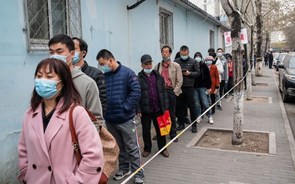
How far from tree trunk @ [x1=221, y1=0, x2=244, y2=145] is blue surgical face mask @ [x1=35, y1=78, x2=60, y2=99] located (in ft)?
15.0

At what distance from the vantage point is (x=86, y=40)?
555 cm

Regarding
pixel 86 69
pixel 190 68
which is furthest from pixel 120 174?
pixel 190 68

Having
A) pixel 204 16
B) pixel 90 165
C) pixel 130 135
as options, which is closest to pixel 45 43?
pixel 130 135

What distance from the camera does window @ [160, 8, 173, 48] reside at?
963 cm

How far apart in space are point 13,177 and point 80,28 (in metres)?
2.56

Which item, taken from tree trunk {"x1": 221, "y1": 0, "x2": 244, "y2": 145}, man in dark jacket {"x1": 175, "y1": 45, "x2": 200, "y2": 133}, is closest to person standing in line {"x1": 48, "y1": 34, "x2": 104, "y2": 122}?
tree trunk {"x1": 221, "y1": 0, "x2": 244, "y2": 145}

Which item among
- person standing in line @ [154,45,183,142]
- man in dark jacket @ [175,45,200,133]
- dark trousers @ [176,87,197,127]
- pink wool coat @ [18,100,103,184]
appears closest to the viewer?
pink wool coat @ [18,100,103,184]

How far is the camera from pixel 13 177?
160 inches

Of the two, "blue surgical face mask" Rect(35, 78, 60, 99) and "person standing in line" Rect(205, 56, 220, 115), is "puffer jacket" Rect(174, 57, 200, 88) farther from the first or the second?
"blue surgical face mask" Rect(35, 78, 60, 99)

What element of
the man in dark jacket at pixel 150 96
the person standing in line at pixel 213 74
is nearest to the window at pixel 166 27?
the person standing in line at pixel 213 74

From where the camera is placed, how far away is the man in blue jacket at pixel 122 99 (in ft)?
13.4

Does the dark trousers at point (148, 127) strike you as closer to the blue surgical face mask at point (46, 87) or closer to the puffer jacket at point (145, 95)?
the puffer jacket at point (145, 95)

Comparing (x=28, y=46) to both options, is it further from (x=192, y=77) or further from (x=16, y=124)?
(x=192, y=77)

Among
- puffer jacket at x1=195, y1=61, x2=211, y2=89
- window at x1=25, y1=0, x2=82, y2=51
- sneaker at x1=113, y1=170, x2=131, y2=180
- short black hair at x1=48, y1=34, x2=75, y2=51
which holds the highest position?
window at x1=25, y1=0, x2=82, y2=51
